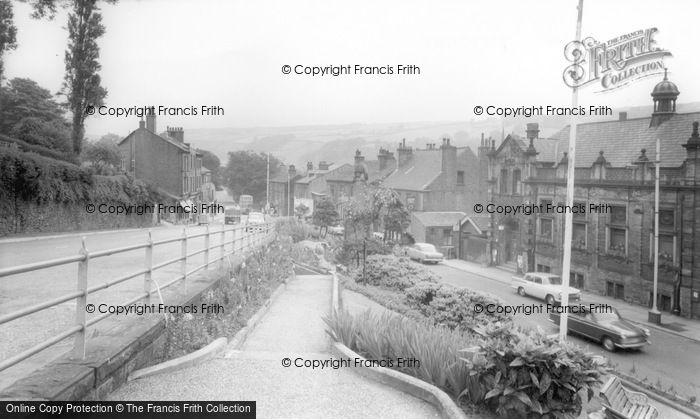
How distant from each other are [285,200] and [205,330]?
67.5 feet

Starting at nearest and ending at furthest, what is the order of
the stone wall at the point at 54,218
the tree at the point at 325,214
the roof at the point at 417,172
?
the stone wall at the point at 54,218, the roof at the point at 417,172, the tree at the point at 325,214

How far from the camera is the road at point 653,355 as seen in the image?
22.8 feet

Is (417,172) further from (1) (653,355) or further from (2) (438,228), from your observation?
(1) (653,355)

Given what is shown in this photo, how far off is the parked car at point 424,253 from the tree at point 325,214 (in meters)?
5.80

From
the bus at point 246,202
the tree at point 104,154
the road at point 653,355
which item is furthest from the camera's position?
the bus at point 246,202

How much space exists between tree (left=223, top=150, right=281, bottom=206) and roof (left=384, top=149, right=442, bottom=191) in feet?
24.2

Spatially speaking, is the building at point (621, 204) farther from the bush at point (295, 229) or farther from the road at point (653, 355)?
the bush at point (295, 229)

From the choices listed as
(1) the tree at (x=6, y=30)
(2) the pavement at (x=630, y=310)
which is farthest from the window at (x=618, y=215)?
(1) the tree at (x=6, y=30)

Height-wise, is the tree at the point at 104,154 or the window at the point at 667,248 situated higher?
the tree at the point at 104,154

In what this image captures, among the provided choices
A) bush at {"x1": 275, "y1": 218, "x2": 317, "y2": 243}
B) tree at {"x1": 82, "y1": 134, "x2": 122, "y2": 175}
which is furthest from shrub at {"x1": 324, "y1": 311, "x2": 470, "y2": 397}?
bush at {"x1": 275, "y1": 218, "x2": 317, "y2": 243}

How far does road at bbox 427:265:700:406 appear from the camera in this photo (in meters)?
6.95

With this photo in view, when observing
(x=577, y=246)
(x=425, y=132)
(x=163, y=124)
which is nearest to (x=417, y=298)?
(x=577, y=246)

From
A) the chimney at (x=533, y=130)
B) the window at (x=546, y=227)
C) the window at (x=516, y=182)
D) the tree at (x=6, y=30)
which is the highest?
the tree at (x=6, y=30)

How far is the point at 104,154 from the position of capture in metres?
5.81
